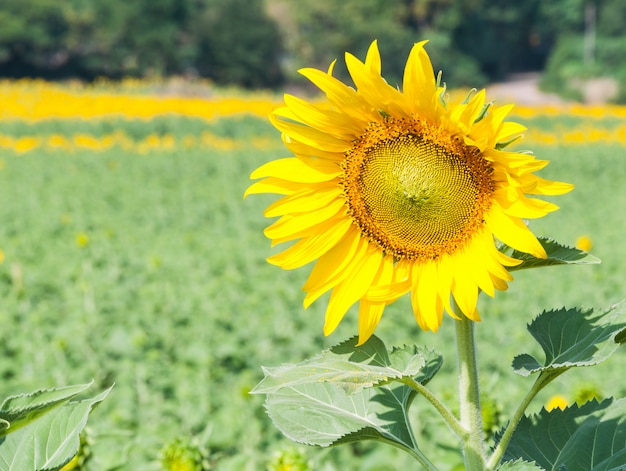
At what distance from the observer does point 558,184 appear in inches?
37.7

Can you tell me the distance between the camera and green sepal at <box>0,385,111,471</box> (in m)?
0.90

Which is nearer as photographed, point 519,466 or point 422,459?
Result: point 519,466

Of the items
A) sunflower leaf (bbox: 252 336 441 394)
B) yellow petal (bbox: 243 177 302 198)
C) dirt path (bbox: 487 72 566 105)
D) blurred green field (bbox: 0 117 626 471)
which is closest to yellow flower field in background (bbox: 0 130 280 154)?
blurred green field (bbox: 0 117 626 471)

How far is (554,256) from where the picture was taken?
3.14 feet

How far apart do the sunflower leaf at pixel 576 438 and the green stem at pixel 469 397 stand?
115 millimetres

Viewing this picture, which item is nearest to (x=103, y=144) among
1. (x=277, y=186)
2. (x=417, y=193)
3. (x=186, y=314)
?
(x=186, y=314)

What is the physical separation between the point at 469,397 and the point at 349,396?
0.15 m

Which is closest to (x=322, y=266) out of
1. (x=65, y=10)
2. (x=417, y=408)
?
(x=417, y=408)

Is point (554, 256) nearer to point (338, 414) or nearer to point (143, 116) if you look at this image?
point (338, 414)

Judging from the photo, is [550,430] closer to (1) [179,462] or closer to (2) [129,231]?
(1) [179,462]

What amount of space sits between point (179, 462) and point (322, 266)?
582 millimetres

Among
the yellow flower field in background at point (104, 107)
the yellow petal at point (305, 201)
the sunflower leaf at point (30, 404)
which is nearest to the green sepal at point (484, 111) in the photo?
the yellow petal at point (305, 201)

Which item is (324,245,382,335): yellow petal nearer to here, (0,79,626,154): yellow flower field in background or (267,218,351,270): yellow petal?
(267,218,351,270): yellow petal

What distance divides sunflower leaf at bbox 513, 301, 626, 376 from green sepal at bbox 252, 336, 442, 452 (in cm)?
14
